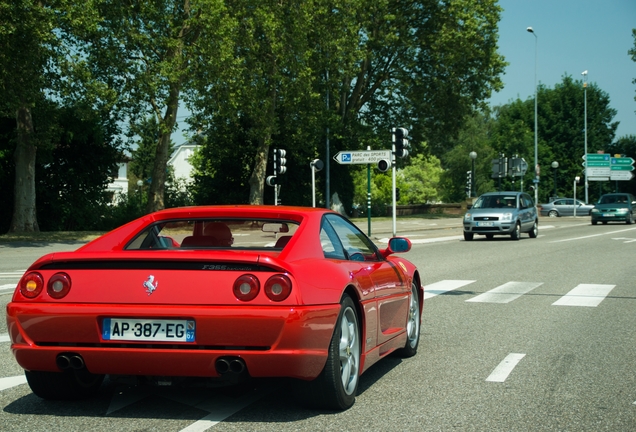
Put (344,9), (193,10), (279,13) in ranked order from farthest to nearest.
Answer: (344,9)
(279,13)
(193,10)

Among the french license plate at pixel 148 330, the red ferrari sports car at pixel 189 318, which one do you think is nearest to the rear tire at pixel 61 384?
the red ferrari sports car at pixel 189 318

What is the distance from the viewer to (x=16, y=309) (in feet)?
17.4

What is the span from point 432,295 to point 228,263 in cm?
841

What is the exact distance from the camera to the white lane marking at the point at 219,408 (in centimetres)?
513

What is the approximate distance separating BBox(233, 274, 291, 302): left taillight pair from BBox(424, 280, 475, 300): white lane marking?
8061 millimetres

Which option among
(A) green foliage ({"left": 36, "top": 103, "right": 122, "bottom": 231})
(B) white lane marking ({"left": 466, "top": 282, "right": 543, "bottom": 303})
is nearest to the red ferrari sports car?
(B) white lane marking ({"left": 466, "top": 282, "right": 543, "bottom": 303})

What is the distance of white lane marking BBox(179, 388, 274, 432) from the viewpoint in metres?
5.13

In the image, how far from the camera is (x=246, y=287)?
5055 mm

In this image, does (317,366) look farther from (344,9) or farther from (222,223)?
(344,9)

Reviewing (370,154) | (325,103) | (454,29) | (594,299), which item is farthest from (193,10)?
(594,299)

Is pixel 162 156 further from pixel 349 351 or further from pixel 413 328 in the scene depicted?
pixel 349 351

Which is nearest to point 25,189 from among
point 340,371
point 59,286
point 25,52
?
point 25,52

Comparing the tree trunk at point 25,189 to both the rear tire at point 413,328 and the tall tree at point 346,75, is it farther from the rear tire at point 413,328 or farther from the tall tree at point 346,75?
the rear tire at point 413,328

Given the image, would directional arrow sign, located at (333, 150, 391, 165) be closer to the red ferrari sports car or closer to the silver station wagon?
the silver station wagon
